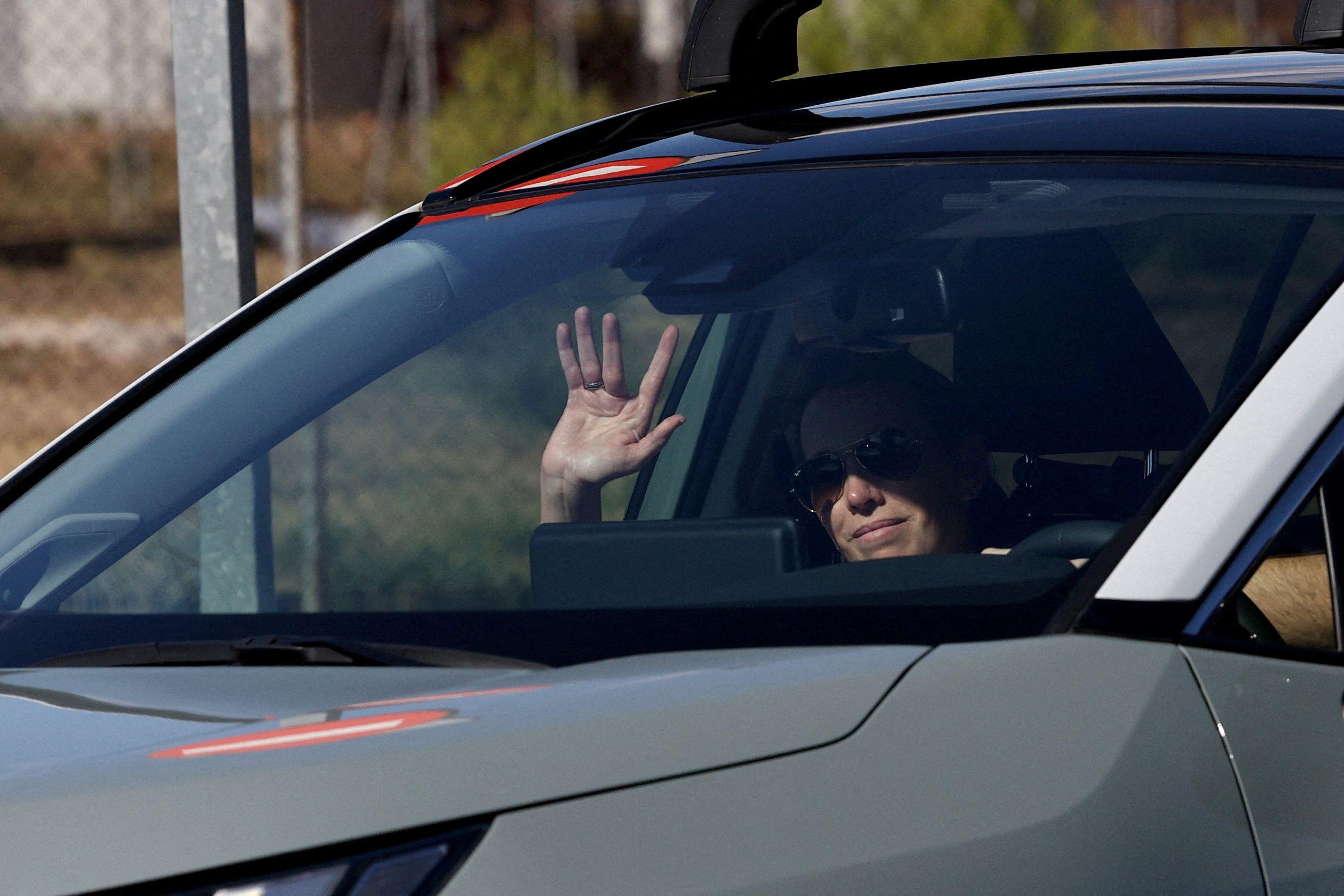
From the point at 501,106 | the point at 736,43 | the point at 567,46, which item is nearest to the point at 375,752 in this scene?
the point at 736,43

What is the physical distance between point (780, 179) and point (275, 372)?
0.68m

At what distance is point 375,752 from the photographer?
4.01 feet

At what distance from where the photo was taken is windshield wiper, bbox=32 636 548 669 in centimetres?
153

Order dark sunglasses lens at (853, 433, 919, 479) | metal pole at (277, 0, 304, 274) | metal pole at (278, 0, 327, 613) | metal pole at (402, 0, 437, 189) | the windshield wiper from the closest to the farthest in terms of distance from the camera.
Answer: the windshield wiper, dark sunglasses lens at (853, 433, 919, 479), metal pole at (278, 0, 327, 613), metal pole at (277, 0, 304, 274), metal pole at (402, 0, 437, 189)

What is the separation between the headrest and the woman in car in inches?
2.0

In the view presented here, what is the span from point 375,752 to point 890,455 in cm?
89

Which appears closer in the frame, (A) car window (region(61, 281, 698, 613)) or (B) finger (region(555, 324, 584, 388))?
(A) car window (region(61, 281, 698, 613))

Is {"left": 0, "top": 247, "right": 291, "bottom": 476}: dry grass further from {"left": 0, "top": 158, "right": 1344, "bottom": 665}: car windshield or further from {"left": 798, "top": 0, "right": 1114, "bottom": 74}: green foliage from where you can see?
{"left": 0, "top": 158, "right": 1344, "bottom": 665}: car windshield

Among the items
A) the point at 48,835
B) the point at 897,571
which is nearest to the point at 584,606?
the point at 897,571

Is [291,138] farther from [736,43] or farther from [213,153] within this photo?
[736,43]

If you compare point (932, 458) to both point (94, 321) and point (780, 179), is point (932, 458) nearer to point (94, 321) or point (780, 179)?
point (780, 179)

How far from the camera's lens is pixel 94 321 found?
45.7 ft

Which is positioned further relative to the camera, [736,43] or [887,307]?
[736,43]

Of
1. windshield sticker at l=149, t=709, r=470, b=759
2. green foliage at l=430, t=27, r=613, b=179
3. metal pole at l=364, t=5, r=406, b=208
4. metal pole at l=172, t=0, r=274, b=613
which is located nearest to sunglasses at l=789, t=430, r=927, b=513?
windshield sticker at l=149, t=709, r=470, b=759
